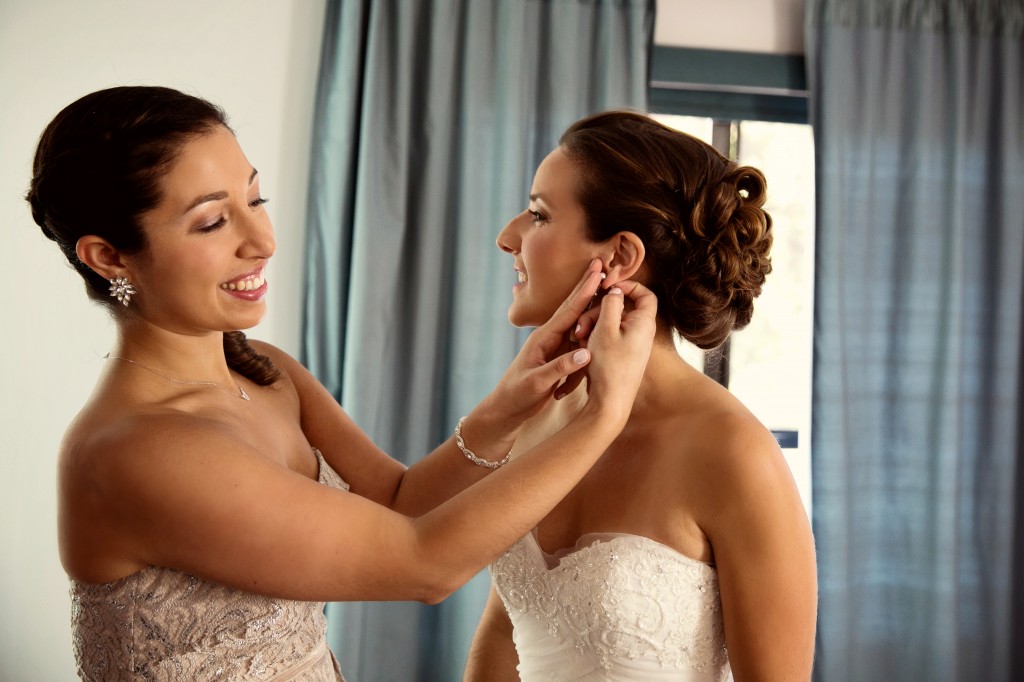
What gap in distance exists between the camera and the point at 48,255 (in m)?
Answer: 2.96

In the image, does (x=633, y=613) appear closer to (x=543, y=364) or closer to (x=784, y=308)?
(x=543, y=364)

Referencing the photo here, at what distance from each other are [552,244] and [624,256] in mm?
137

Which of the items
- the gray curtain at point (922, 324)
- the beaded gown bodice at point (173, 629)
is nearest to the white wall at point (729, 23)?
the gray curtain at point (922, 324)

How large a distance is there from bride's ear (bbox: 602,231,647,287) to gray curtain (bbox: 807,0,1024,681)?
6.03 ft

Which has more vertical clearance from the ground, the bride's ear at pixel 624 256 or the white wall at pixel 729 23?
the white wall at pixel 729 23

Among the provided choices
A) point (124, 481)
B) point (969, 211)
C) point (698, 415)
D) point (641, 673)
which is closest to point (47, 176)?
point (124, 481)

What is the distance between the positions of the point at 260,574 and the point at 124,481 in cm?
21

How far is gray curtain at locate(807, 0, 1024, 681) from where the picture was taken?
3242 mm

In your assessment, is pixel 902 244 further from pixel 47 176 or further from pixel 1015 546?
pixel 47 176

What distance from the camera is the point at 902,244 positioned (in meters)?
3.33

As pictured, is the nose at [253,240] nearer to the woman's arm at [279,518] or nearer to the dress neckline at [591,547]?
the woman's arm at [279,518]

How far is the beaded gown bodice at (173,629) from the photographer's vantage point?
4.22 ft

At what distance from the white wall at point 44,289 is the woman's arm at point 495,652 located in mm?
1754

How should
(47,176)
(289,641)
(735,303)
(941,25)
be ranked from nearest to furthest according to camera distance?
(47,176), (289,641), (735,303), (941,25)
